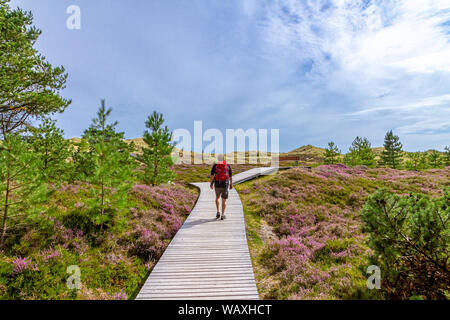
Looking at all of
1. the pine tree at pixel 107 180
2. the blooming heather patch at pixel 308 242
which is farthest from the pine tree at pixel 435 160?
the pine tree at pixel 107 180

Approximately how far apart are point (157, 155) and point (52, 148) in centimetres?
717

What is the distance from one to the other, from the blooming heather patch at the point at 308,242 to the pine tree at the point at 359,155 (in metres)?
29.9

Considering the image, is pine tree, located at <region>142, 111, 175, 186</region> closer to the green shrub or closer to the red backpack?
the red backpack

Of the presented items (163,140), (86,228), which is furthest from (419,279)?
(163,140)

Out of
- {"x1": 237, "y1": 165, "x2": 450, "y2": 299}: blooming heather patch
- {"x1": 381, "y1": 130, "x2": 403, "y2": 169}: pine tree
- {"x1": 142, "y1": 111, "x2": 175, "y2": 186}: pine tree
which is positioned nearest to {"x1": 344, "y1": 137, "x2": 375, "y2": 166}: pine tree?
{"x1": 381, "y1": 130, "x2": 403, "y2": 169}: pine tree

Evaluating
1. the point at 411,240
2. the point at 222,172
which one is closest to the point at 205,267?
the point at 222,172

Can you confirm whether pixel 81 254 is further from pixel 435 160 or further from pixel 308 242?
pixel 435 160

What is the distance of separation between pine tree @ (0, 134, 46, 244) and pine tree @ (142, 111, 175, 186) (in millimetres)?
10515

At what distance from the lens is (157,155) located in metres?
17.3

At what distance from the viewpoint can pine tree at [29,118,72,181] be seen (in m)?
11.2

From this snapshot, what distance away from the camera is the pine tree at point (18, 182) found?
5945 mm

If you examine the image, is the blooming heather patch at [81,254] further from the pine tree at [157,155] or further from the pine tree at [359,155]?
the pine tree at [359,155]
